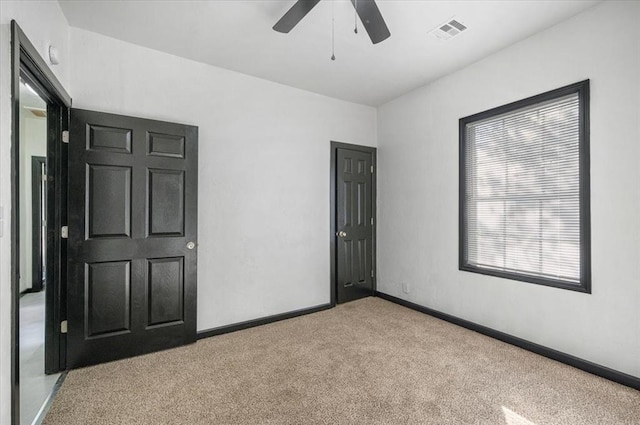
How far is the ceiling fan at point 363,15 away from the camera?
183cm

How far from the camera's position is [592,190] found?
7.72 feet

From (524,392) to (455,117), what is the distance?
2.66m

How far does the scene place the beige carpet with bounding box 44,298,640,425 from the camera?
1.87 meters

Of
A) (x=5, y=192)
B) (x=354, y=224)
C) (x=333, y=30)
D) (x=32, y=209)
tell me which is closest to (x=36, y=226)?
(x=32, y=209)

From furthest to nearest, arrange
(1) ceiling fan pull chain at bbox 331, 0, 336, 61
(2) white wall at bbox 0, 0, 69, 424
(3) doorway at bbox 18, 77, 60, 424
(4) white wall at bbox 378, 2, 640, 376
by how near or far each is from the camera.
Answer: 1. (3) doorway at bbox 18, 77, 60, 424
2. (1) ceiling fan pull chain at bbox 331, 0, 336, 61
3. (4) white wall at bbox 378, 2, 640, 376
4. (2) white wall at bbox 0, 0, 69, 424

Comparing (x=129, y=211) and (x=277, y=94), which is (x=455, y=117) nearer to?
(x=277, y=94)

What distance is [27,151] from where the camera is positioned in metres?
4.42

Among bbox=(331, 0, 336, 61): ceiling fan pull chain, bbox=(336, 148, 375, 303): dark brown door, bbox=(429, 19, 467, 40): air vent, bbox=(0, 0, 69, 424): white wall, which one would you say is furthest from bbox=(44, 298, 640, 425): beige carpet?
bbox=(429, 19, 467, 40): air vent

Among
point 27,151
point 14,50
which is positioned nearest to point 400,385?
point 14,50

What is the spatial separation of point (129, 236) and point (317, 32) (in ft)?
7.86

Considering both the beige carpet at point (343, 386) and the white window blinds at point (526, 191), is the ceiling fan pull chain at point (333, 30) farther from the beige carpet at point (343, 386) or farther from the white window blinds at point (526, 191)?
the beige carpet at point (343, 386)

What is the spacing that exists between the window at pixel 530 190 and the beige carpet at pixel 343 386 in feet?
2.61

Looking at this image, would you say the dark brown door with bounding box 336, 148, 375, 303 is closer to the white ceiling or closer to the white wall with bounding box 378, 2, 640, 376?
the white wall with bounding box 378, 2, 640, 376

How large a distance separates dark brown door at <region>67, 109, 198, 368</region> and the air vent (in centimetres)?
235
